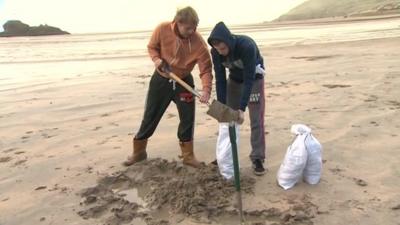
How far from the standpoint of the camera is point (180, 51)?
508cm

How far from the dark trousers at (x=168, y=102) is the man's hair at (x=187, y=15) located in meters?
0.68

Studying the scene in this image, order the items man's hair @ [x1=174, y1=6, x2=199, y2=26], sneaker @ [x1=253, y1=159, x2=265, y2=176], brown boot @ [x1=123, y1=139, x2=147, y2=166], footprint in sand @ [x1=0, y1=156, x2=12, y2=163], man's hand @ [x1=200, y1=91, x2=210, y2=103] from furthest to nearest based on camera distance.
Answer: footprint in sand @ [x1=0, y1=156, x2=12, y2=163], brown boot @ [x1=123, y1=139, x2=147, y2=166], sneaker @ [x1=253, y1=159, x2=265, y2=176], man's hand @ [x1=200, y1=91, x2=210, y2=103], man's hair @ [x1=174, y1=6, x2=199, y2=26]

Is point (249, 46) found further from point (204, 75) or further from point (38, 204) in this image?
point (38, 204)

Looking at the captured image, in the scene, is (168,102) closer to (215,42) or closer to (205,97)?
(205,97)

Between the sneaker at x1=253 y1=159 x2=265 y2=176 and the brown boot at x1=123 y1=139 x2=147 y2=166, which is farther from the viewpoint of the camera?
the brown boot at x1=123 y1=139 x2=147 y2=166

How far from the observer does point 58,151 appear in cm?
603

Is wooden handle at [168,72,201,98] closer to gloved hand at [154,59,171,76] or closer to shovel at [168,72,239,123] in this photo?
gloved hand at [154,59,171,76]

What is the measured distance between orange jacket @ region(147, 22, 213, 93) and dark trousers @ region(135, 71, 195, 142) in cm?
17

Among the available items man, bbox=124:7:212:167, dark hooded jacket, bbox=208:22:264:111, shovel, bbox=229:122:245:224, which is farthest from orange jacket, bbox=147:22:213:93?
shovel, bbox=229:122:245:224

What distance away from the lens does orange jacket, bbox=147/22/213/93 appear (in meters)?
5.06

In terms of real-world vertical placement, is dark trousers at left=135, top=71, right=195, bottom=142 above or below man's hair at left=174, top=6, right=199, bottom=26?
below

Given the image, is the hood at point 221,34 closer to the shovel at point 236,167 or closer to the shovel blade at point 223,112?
the shovel blade at point 223,112


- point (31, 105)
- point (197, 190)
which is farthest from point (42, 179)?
point (31, 105)

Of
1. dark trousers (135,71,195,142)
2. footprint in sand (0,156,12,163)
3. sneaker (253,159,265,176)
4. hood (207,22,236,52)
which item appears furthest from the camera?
footprint in sand (0,156,12,163)
